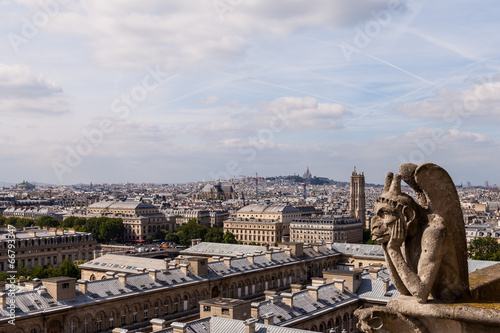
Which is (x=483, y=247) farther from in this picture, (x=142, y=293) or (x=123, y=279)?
(x=123, y=279)

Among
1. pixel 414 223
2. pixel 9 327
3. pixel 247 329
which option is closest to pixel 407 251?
pixel 414 223

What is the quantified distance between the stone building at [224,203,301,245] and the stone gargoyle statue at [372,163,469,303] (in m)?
151

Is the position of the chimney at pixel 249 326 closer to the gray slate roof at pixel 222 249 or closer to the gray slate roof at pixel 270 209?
the gray slate roof at pixel 222 249

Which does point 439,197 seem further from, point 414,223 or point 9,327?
point 9,327

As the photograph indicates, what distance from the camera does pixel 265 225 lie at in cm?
16162

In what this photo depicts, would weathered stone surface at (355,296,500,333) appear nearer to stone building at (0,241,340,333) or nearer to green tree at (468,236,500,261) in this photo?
stone building at (0,241,340,333)

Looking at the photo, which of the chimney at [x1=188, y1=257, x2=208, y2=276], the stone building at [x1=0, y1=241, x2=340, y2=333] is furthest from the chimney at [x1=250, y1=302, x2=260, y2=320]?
the chimney at [x1=188, y1=257, x2=208, y2=276]

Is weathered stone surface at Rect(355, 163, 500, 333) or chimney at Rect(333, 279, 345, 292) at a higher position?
weathered stone surface at Rect(355, 163, 500, 333)

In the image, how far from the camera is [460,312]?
720 centimetres

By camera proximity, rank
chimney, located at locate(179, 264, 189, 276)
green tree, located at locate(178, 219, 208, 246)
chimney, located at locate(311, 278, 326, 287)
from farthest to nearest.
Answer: green tree, located at locate(178, 219, 208, 246), chimney, located at locate(179, 264, 189, 276), chimney, located at locate(311, 278, 326, 287)

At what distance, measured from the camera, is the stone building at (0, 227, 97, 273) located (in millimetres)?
95688

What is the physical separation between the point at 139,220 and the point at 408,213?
165071mm

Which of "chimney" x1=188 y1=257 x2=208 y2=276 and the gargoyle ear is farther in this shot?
"chimney" x1=188 y1=257 x2=208 y2=276

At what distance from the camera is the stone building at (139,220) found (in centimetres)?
16875
